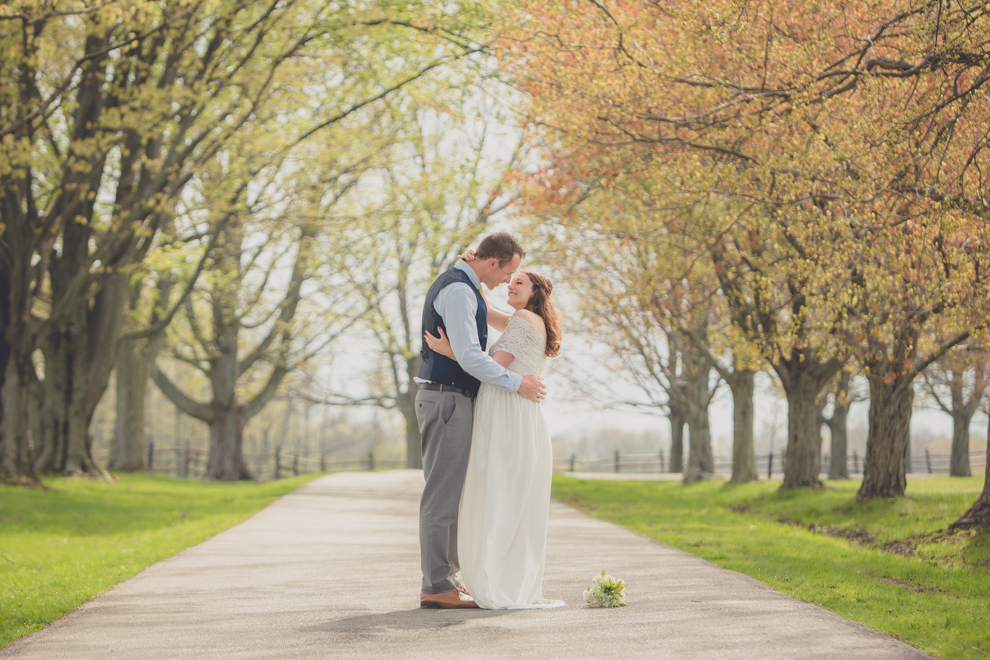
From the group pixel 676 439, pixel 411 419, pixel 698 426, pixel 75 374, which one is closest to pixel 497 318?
pixel 75 374

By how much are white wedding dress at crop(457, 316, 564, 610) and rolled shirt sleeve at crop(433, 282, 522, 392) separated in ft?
0.82

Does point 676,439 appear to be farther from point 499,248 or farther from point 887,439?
point 499,248

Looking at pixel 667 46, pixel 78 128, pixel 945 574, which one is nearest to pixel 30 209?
pixel 78 128

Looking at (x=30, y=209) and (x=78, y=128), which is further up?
(x=78, y=128)

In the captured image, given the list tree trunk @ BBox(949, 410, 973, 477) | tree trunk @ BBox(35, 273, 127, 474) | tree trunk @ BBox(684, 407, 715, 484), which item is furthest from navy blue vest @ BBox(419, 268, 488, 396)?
tree trunk @ BBox(949, 410, 973, 477)

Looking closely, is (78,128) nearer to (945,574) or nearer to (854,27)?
(854,27)

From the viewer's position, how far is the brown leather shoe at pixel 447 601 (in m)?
5.67

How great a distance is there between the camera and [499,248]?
5980 millimetres

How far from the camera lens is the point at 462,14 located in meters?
14.1

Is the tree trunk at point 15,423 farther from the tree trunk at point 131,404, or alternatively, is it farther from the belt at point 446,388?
the belt at point 446,388

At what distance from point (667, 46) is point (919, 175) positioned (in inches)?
114

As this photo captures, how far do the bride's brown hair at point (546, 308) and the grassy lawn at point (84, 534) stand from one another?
3611 millimetres

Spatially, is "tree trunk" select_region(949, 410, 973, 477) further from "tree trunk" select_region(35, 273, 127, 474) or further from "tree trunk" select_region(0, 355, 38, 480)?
"tree trunk" select_region(0, 355, 38, 480)

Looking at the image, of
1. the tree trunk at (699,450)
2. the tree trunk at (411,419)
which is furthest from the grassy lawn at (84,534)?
the tree trunk at (411,419)
